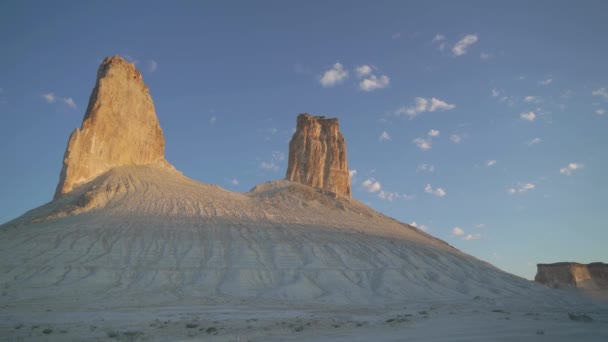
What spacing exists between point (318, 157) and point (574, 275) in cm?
4646

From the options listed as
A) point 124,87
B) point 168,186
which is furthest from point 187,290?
point 124,87

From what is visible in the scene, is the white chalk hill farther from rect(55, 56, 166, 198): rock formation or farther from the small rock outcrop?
the small rock outcrop

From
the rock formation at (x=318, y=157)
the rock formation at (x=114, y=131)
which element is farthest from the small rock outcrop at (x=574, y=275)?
the rock formation at (x=114, y=131)

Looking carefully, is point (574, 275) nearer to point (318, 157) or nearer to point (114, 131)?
point (318, 157)

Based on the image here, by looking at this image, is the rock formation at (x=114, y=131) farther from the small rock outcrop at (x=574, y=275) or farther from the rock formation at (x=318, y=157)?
the small rock outcrop at (x=574, y=275)

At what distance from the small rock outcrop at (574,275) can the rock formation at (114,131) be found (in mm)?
66119

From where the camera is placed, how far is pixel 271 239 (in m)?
39.7

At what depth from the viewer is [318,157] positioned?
245 ft

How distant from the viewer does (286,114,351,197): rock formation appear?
73.4 m

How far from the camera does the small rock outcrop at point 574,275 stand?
68.3m

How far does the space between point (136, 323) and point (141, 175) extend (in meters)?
41.8

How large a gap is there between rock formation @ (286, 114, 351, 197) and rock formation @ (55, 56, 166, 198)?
22922 mm

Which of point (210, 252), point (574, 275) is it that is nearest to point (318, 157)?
point (210, 252)

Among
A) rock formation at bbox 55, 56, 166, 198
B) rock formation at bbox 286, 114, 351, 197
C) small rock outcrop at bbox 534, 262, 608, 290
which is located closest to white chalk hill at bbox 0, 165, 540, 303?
rock formation at bbox 55, 56, 166, 198
